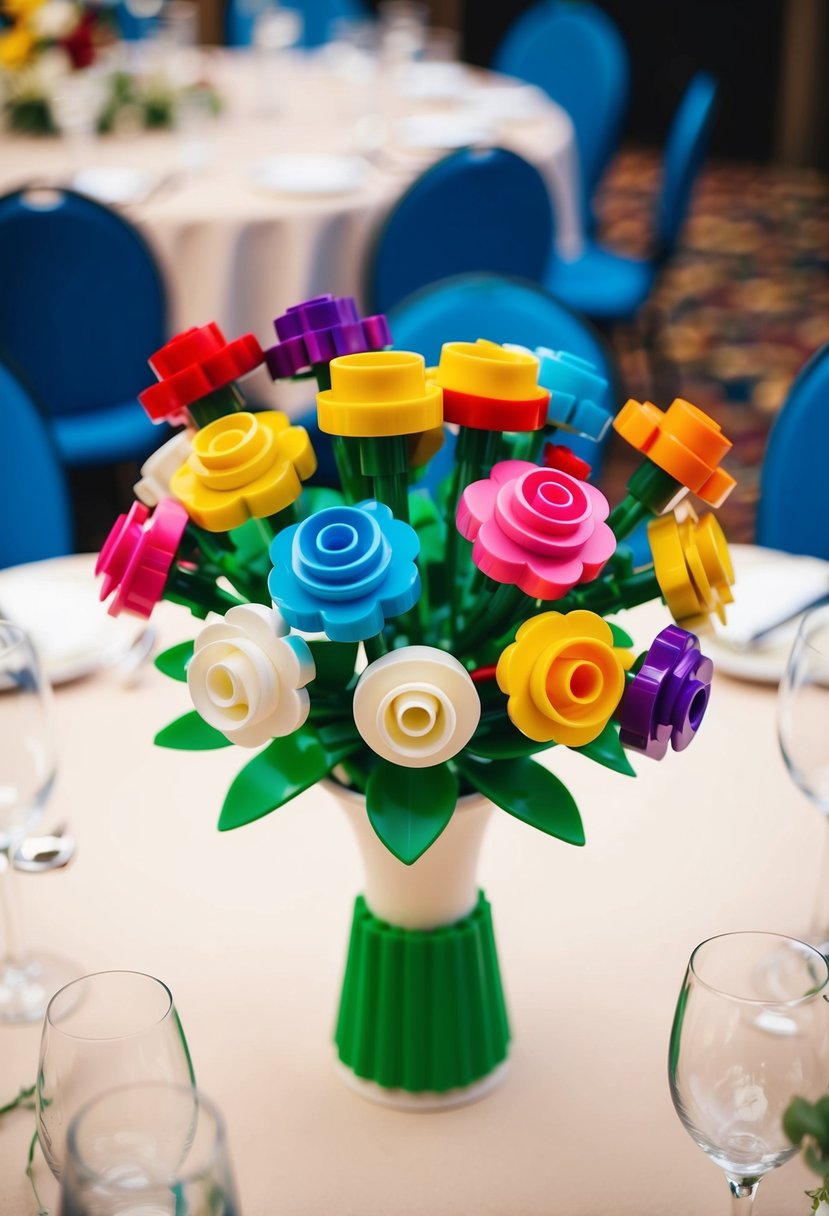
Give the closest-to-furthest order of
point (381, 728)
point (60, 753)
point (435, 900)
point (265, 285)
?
point (381, 728) < point (435, 900) < point (60, 753) < point (265, 285)

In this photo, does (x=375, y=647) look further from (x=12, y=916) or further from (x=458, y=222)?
(x=458, y=222)

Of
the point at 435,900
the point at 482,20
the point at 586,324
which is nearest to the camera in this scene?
the point at 435,900

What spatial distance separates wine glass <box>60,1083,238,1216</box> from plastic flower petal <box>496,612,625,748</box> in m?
0.27

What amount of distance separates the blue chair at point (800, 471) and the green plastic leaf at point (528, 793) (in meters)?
1.23

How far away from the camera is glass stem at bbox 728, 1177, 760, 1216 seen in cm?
75

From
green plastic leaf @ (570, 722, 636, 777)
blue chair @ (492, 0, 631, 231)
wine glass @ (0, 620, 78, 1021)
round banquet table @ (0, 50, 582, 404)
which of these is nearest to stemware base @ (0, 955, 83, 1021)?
wine glass @ (0, 620, 78, 1021)

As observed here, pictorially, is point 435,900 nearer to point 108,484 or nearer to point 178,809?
point 178,809

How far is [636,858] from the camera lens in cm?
116

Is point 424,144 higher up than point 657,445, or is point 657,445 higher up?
point 657,445

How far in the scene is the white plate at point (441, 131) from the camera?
3.68 meters

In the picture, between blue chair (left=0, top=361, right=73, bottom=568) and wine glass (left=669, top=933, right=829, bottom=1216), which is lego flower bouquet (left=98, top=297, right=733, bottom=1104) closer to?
wine glass (left=669, top=933, right=829, bottom=1216)

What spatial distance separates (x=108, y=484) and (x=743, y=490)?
183 cm

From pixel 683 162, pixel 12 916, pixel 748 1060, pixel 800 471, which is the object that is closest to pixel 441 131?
pixel 683 162

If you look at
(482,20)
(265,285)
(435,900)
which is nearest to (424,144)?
(265,285)
